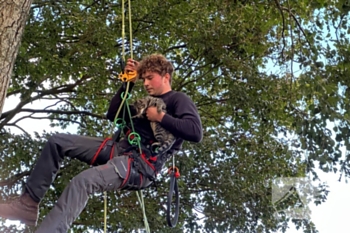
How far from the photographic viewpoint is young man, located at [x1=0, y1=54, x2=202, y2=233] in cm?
261

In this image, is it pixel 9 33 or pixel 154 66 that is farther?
pixel 154 66

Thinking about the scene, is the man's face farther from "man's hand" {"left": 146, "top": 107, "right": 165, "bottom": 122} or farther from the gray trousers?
the gray trousers

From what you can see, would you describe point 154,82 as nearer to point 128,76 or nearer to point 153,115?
point 128,76

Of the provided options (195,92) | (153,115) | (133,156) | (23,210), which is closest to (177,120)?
(153,115)

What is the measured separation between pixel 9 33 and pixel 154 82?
79 cm

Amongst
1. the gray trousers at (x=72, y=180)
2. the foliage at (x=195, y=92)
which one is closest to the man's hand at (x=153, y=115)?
the gray trousers at (x=72, y=180)

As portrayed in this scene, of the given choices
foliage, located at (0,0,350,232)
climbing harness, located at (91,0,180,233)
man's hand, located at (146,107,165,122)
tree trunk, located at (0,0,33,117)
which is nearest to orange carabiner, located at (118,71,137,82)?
climbing harness, located at (91,0,180,233)

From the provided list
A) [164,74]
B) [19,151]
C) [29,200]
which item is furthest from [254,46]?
[29,200]

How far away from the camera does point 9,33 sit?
255 centimetres

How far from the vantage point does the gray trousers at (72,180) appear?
254cm

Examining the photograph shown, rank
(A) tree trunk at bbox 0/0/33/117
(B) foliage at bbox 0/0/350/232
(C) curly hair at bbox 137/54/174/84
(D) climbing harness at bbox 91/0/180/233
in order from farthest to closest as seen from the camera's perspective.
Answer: (B) foliage at bbox 0/0/350/232
(C) curly hair at bbox 137/54/174/84
(D) climbing harness at bbox 91/0/180/233
(A) tree trunk at bbox 0/0/33/117

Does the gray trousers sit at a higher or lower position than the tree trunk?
lower

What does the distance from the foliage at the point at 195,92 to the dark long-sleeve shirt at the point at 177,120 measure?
2.85 metres

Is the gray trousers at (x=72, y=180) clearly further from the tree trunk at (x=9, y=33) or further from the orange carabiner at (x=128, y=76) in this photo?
the tree trunk at (x=9, y=33)
